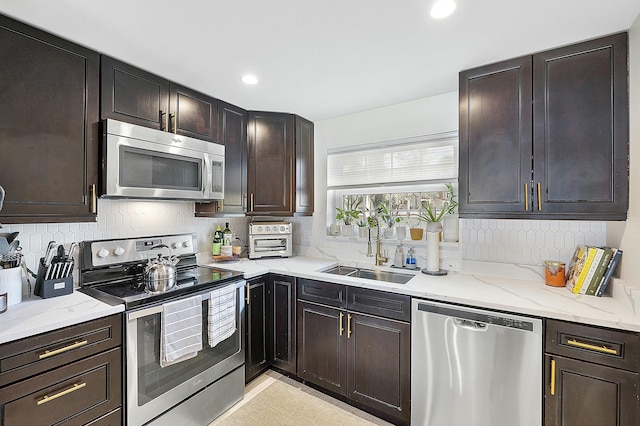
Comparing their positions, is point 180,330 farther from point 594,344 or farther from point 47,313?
point 594,344

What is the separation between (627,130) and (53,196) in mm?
3142

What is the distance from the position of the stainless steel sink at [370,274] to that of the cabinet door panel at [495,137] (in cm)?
72

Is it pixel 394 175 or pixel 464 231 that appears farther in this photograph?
pixel 394 175

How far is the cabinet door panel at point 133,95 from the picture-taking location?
6.12 feet

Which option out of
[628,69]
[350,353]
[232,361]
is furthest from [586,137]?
[232,361]

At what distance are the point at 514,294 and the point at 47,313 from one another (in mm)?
2518

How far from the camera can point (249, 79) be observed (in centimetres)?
218

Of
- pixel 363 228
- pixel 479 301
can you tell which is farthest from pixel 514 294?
pixel 363 228

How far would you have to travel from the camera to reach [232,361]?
2.21 meters

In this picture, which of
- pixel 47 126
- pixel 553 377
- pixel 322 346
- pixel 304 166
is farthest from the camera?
pixel 304 166

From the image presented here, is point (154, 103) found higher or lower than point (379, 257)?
higher

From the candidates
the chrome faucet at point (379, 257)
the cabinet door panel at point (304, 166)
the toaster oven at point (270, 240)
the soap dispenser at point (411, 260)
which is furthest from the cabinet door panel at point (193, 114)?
the soap dispenser at point (411, 260)

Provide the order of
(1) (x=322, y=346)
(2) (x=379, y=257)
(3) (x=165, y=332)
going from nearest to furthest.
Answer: (3) (x=165, y=332), (1) (x=322, y=346), (2) (x=379, y=257)

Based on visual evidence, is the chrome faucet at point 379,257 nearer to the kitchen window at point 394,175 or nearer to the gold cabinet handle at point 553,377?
the kitchen window at point 394,175
